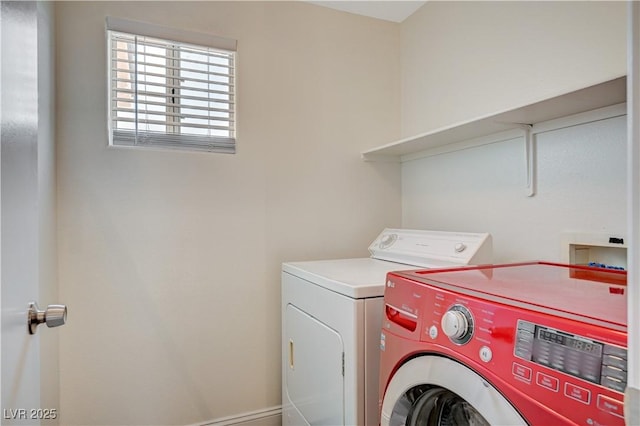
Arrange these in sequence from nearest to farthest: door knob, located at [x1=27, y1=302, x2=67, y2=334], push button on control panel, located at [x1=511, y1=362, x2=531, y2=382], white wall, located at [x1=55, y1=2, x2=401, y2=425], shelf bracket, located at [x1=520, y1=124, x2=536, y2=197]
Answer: push button on control panel, located at [x1=511, y1=362, x2=531, y2=382] < door knob, located at [x1=27, y1=302, x2=67, y2=334] < shelf bracket, located at [x1=520, y1=124, x2=536, y2=197] < white wall, located at [x1=55, y1=2, x2=401, y2=425]

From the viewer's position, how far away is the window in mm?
1856

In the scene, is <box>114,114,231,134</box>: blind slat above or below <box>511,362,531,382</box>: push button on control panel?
above

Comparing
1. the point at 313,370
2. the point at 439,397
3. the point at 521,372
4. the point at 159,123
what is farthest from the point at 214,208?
the point at 521,372

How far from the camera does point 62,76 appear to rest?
1.75 m

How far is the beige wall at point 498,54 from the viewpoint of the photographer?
138cm

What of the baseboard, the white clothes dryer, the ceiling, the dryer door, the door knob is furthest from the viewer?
the ceiling

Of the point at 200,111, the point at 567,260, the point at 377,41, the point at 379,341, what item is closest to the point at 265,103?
the point at 200,111

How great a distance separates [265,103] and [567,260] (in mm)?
1621

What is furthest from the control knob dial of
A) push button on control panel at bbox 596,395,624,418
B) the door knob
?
the door knob

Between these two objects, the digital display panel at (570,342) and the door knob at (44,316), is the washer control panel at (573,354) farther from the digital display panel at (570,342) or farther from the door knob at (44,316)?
the door knob at (44,316)

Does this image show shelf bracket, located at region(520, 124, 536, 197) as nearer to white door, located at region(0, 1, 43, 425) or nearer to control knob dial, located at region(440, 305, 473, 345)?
control knob dial, located at region(440, 305, 473, 345)

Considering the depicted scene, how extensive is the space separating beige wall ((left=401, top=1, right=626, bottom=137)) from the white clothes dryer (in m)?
0.67

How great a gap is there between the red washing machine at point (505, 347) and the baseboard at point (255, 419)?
1.15 metres

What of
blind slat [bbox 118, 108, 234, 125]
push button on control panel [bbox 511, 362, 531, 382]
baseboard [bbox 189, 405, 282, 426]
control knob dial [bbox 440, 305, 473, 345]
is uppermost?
blind slat [bbox 118, 108, 234, 125]
